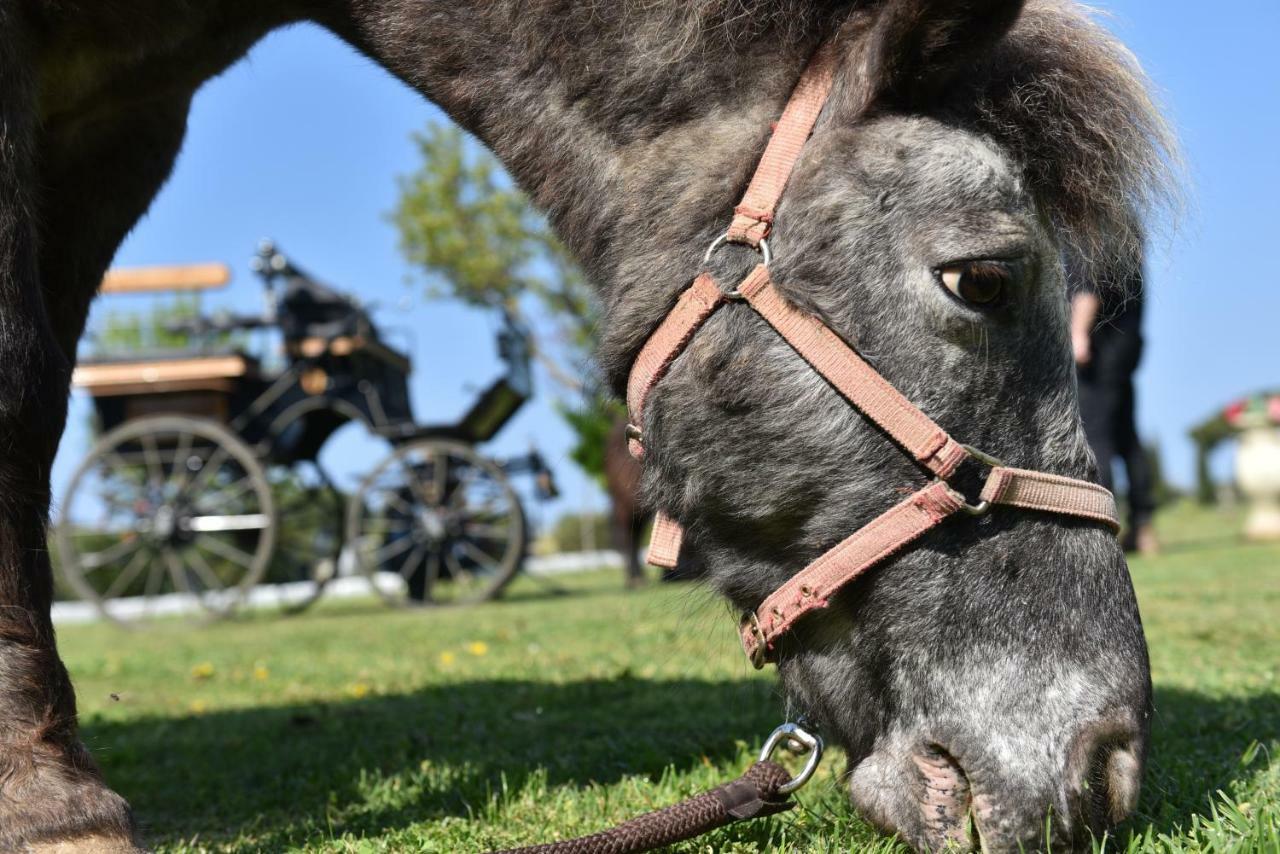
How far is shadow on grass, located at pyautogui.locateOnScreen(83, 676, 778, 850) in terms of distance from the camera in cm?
226

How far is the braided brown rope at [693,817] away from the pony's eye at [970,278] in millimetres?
797

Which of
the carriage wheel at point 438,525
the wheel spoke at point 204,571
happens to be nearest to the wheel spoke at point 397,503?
the carriage wheel at point 438,525

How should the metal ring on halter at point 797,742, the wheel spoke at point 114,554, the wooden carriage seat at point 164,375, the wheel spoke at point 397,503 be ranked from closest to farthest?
the metal ring on halter at point 797,742, the wheel spoke at point 114,554, the wheel spoke at point 397,503, the wooden carriage seat at point 164,375

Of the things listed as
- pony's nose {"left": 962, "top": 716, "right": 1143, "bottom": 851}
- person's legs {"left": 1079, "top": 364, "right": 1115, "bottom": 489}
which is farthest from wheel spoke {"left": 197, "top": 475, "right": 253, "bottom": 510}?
pony's nose {"left": 962, "top": 716, "right": 1143, "bottom": 851}

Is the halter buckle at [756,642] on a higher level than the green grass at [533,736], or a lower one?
higher

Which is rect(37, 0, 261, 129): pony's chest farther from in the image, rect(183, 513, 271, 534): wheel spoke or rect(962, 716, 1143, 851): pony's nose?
rect(183, 513, 271, 534): wheel spoke

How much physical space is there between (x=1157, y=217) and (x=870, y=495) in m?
0.73

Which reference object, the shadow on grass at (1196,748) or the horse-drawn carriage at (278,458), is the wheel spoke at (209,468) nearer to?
the horse-drawn carriage at (278,458)

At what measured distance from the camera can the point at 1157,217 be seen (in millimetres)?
1867

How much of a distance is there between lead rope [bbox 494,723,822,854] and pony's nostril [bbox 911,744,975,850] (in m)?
0.17

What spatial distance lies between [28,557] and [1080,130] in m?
1.77

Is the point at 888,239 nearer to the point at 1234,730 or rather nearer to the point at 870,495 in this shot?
the point at 870,495

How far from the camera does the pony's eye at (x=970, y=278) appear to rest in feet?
5.42

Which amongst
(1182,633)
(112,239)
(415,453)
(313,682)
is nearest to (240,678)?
(313,682)
